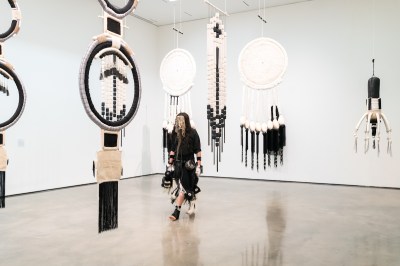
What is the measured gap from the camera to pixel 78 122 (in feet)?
25.0

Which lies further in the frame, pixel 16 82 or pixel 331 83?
pixel 331 83

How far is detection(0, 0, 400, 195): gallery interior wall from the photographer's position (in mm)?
6727

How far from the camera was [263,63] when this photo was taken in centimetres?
471

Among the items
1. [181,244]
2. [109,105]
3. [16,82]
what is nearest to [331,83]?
[181,244]

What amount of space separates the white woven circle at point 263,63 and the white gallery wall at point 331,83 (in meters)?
3.65

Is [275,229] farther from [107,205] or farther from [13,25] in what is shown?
[13,25]

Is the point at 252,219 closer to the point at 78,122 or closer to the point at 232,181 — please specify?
the point at 232,181

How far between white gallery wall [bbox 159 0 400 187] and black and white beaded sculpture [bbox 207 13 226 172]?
4.13 meters

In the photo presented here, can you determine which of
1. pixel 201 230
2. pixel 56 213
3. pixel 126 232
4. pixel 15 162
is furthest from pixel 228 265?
pixel 15 162

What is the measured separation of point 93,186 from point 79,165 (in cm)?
52

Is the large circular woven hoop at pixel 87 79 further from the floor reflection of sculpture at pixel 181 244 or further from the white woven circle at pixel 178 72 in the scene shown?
the white woven circle at pixel 178 72

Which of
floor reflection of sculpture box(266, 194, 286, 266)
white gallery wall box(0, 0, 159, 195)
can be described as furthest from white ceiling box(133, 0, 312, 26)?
floor reflection of sculpture box(266, 194, 286, 266)

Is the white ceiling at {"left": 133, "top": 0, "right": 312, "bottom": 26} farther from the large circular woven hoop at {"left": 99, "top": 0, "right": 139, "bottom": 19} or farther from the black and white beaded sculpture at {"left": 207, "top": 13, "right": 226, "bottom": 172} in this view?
the large circular woven hoop at {"left": 99, "top": 0, "right": 139, "bottom": 19}

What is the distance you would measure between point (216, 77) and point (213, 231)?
1.78 m
